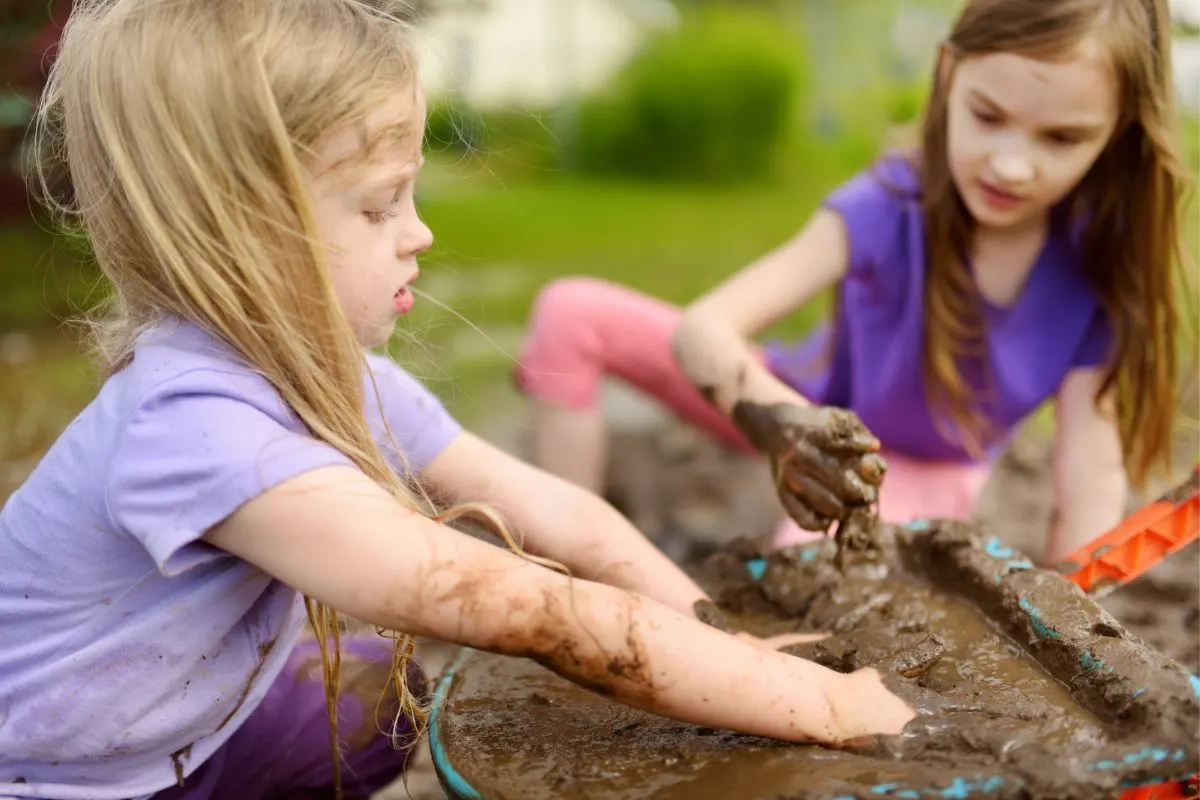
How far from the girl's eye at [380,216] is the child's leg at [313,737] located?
718 millimetres

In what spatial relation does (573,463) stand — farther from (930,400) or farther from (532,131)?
(532,131)

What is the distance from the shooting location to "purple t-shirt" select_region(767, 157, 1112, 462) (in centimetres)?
251

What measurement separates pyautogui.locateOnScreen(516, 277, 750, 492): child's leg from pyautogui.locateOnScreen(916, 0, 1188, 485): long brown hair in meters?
0.67

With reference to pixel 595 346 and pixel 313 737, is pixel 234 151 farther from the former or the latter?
pixel 595 346

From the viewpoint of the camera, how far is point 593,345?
2.96 m

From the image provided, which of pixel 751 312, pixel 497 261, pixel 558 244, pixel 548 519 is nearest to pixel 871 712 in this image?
pixel 548 519

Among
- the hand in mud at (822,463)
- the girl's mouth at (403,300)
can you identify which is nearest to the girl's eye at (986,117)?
the hand in mud at (822,463)

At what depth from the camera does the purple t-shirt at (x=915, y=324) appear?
2.51 metres

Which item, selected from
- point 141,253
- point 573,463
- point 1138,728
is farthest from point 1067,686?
point 573,463

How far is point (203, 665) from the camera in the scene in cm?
149

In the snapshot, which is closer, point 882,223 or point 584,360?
point 882,223

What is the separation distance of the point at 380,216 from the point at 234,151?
19 cm

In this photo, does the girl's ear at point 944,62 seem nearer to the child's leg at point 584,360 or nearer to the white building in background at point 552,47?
the child's leg at point 584,360

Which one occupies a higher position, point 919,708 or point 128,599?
point 919,708
